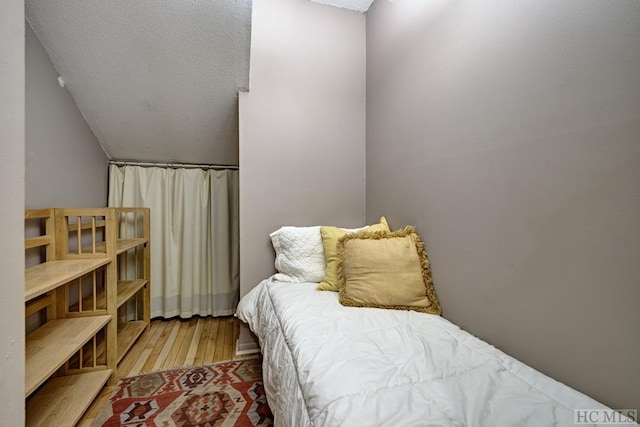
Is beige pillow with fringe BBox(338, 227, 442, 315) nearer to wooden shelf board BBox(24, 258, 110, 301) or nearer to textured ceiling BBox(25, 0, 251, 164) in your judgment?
wooden shelf board BBox(24, 258, 110, 301)

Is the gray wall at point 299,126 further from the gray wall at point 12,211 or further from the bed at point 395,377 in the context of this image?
the gray wall at point 12,211

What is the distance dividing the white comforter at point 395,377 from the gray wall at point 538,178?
15 cm

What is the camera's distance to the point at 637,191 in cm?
64

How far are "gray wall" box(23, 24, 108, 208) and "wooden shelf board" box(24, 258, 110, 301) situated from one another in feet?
1.20

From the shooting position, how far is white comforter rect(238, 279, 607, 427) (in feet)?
2.07

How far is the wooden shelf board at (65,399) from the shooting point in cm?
114

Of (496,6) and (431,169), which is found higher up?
(496,6)

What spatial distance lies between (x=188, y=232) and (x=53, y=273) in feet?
4.17

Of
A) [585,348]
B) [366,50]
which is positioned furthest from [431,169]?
[366,50]

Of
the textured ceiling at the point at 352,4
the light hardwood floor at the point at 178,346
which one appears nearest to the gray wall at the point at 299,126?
the textured ceiling at the point at 352,4

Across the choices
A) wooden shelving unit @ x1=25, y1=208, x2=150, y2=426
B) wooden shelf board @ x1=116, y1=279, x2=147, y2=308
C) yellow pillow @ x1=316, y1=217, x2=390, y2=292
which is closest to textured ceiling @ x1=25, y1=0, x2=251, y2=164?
wooden shelving unit @ x1=25, y1=208, x2=150, y2=426

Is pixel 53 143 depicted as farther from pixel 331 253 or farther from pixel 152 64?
pixel 331 253

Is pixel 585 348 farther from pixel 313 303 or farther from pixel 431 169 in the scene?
pixel 313 303

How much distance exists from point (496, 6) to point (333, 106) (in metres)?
1.16
